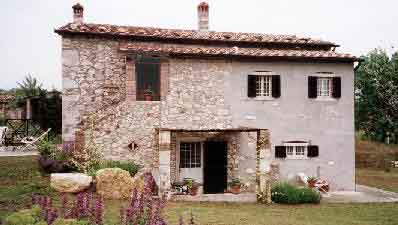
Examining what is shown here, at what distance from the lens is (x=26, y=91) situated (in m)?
28.4

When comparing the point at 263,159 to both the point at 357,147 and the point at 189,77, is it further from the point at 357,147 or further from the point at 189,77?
the point at 357,147

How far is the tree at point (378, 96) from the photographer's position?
32094 millimetres

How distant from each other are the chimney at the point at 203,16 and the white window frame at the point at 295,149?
664 cm

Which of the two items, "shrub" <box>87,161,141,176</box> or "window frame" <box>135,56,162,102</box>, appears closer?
"shrub" <box>87,161,141,176</box>

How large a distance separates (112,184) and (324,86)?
9192 mm

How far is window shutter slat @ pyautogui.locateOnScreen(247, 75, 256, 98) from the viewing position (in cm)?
1659

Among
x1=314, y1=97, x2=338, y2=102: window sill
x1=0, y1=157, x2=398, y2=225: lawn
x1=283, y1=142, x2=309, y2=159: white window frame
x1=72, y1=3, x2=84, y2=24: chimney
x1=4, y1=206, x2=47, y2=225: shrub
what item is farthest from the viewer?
x1=72, y1=3, x2=84, y2=24: chimney

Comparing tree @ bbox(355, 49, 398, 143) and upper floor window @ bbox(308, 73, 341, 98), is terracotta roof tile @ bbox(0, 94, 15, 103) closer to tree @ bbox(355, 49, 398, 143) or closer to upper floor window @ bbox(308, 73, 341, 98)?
upper floor window @ bbox(308, 73, 341, 98)

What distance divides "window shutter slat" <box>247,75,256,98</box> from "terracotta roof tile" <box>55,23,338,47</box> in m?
2.75

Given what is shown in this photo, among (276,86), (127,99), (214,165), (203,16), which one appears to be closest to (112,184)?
(127,99)

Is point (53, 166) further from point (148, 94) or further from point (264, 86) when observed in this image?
point (264, 86)

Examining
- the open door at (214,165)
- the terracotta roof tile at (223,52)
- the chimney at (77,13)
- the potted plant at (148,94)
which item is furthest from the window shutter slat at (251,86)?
the chimney at (77,13)

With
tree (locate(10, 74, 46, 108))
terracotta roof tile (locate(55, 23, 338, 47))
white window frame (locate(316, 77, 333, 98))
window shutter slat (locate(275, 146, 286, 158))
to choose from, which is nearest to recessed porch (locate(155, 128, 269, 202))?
window shutter slat (locate(275, 146, 286, 158))

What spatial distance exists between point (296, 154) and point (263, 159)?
2196 mm
